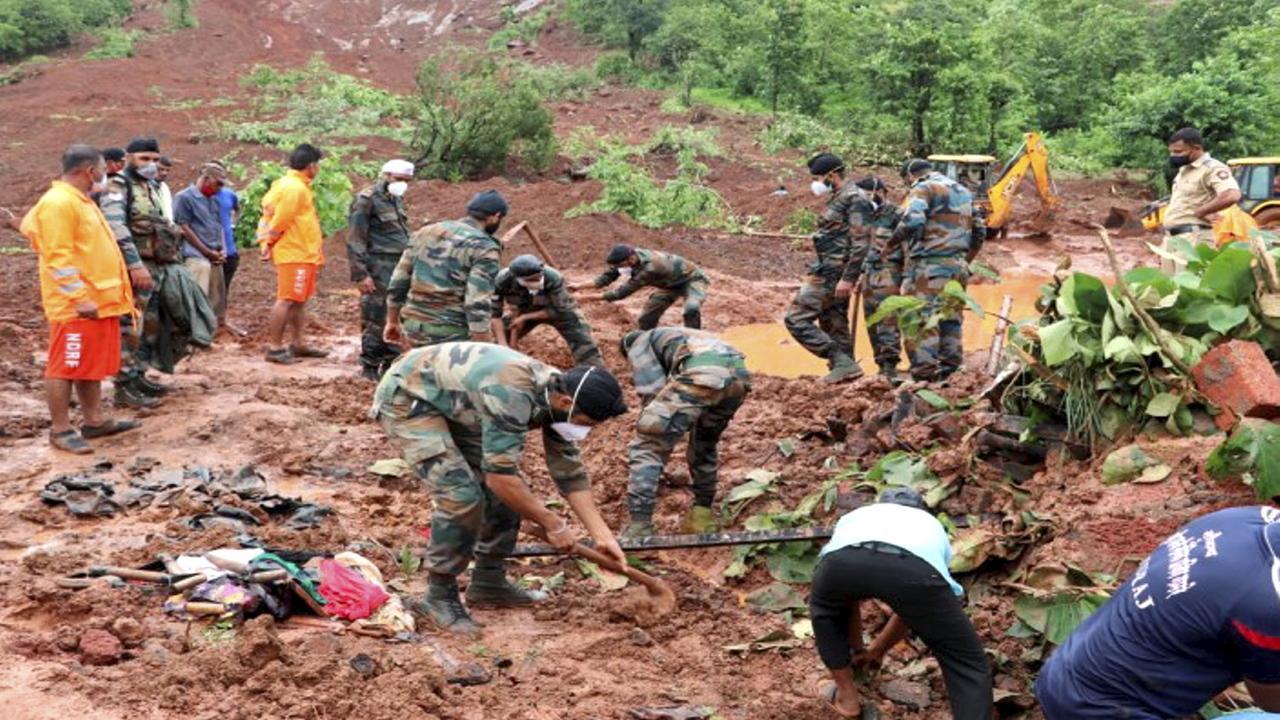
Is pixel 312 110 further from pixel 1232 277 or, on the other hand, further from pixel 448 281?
pixel 1232 277

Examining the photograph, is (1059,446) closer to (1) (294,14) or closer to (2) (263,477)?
(2) (263,477)

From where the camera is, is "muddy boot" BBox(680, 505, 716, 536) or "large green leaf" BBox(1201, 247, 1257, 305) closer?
"large green leaf" BBox(1201, 247, 1257, 305)

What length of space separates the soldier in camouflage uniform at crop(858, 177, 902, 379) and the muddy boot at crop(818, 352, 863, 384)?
214mm

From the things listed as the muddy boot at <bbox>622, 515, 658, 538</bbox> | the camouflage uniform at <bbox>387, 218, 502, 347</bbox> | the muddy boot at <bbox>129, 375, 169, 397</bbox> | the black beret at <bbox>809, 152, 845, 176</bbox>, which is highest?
the black beret at <bbox>809, 152, 845, 176</bbox>

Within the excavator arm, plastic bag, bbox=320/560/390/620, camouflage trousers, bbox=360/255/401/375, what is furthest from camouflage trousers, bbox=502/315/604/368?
the excavator arm

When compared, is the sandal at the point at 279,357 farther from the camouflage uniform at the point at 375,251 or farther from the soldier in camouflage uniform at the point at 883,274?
the soldier in camouflage uniform at the point at 883,274

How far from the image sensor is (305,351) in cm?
947

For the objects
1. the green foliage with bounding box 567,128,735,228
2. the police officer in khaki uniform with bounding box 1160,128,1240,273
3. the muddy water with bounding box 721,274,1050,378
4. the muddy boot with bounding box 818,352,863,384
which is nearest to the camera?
the police officer in khaki uniform with bounding box 1160,128,1240,273

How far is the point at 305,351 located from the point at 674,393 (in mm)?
4710

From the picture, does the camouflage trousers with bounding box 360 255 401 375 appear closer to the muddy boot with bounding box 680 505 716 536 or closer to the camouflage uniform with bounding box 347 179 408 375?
the camouflage uniform with bounding box 347 179 408 375

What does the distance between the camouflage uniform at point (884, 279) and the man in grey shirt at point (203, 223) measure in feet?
16.9

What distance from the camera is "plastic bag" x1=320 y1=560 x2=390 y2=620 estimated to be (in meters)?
4.64

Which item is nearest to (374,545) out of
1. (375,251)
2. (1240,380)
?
(375,251)

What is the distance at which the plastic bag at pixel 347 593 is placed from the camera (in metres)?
4.64
